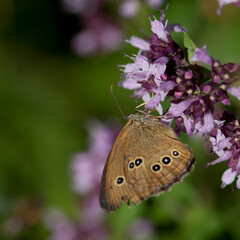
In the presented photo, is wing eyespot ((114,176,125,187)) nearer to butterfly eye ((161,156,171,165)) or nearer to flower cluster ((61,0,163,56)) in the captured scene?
butterfly eye ((161,156,171,165))

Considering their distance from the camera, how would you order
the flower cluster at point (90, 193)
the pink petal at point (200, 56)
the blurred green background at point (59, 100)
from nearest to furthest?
the pink petal at point (200, 56)
the blurred green background at point (59, 100)
the flower cluster at point (90, 193)

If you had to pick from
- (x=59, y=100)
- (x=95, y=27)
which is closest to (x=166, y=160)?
(x=95, y=27)

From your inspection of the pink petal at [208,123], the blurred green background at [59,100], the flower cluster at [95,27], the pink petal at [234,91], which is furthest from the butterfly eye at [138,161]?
the flower cluster at [95,27]

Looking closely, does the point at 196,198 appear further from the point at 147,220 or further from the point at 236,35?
the point at 236,35

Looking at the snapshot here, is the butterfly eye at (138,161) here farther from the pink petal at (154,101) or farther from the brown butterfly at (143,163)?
the pink petal at (154,101)

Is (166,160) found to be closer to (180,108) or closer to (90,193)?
(180,108)
